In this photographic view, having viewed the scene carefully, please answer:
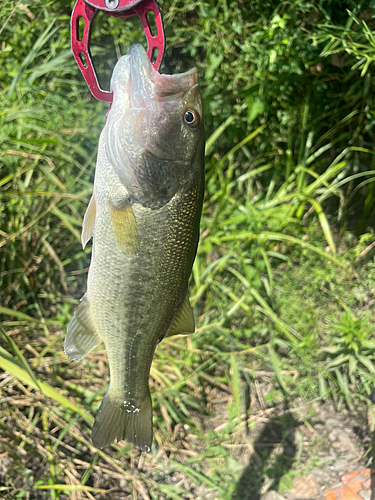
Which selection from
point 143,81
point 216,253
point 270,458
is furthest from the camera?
point 216,253

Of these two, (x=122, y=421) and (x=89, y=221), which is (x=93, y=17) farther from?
(x=122, y=421)

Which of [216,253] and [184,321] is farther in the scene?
[216,253]

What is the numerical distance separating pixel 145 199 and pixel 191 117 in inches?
12.3

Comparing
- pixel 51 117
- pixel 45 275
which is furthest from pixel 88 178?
pixel 45 275

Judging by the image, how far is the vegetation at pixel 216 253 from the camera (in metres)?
2.42

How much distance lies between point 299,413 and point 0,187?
2.75m

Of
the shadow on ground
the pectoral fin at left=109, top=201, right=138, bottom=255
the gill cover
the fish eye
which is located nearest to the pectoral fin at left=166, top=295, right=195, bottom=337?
the pectoral fin at left=109, top=201, right=138, bottom=255

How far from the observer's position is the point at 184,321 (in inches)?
53.6

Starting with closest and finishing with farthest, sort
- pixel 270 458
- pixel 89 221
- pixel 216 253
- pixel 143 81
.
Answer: pixel 143 81, pixel 89 221, pixel 270 458, pixel 216 253

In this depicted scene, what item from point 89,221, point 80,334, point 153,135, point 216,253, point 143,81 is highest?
point 143,81

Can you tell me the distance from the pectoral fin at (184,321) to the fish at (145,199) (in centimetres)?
4

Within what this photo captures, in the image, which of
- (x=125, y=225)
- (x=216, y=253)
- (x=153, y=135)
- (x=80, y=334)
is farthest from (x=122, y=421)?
(x=216, y=253)

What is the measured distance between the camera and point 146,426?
143 cm

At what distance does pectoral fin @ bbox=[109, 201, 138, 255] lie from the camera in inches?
47.4
